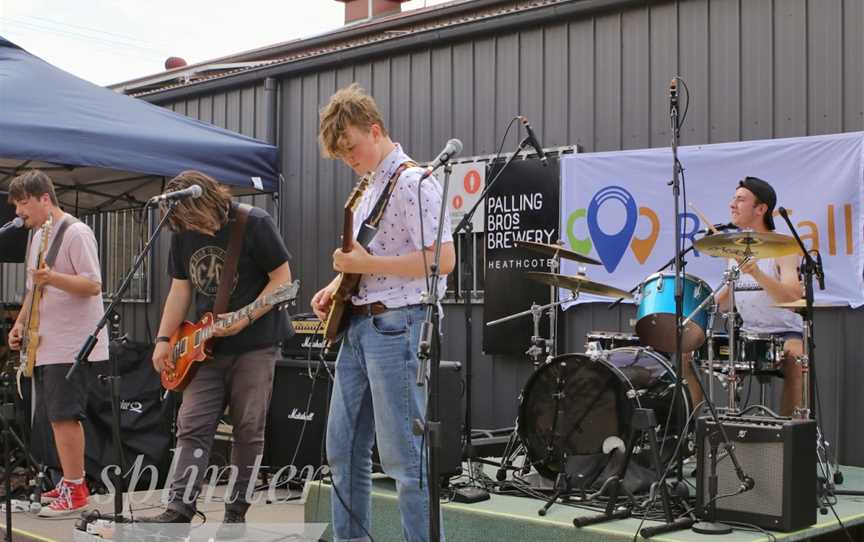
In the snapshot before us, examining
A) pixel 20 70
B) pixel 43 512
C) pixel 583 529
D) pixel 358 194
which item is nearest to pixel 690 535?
pixel 583 529

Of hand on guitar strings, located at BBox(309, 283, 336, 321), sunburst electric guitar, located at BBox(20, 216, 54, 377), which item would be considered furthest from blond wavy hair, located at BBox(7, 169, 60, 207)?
hand on guitar strings, located at BBox(309, 283, 336, 321)

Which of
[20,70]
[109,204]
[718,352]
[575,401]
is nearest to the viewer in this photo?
[575,401]

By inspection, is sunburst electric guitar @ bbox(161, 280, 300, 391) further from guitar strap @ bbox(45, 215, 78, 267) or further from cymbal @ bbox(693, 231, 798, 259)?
cymbal @ bbox(693, 231, 798, 259)

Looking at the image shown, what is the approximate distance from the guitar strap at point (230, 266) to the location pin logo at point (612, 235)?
3083 millimetres

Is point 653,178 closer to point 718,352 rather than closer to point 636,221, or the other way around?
point 636,221

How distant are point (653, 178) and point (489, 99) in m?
1.74

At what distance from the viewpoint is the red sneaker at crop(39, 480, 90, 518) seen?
581 centimetres

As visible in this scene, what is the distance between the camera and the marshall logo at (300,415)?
686 cm

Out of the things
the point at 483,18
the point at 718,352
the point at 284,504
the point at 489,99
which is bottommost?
the point at 284,504

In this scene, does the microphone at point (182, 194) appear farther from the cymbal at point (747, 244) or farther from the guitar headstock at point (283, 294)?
the cymbal at point (747, 244)

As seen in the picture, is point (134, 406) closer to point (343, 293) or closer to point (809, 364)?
point (343, 293)

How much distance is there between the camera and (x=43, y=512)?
5.84 m

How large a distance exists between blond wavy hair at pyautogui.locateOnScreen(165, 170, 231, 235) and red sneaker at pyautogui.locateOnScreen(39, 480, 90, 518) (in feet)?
6.83

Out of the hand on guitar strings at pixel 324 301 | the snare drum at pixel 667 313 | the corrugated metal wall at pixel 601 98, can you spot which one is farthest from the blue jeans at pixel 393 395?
the corrugated metal wall at pixel 601 98
